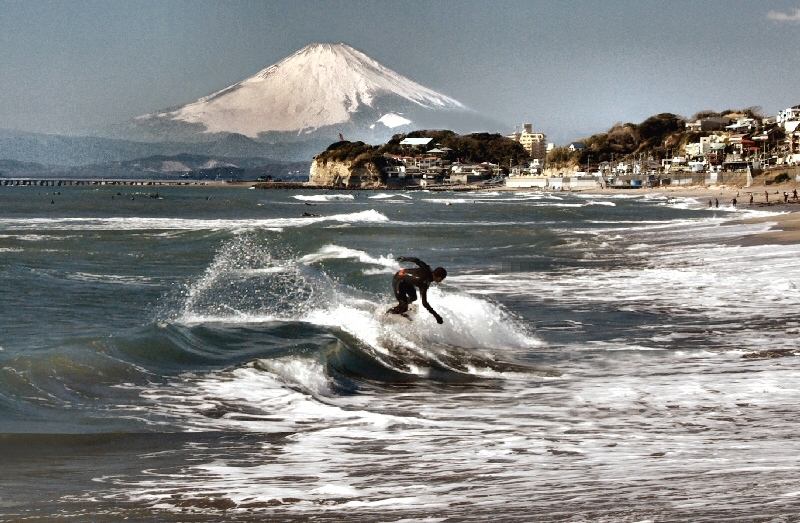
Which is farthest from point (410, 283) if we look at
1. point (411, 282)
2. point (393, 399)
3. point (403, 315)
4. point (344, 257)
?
point (344, 257)

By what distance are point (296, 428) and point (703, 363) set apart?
6.39 metres

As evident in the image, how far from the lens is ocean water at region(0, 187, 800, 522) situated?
7152mm

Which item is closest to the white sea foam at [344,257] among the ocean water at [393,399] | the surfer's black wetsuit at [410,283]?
the ocean water at [393,399]

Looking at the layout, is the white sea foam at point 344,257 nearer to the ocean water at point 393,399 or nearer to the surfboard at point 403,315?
the ocean water at point 393,399

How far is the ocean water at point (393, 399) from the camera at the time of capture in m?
7.15

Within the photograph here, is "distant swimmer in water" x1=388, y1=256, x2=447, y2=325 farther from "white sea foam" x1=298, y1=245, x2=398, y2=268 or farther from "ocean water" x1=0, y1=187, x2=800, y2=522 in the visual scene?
"white sea foam" x1=298, y1=245, x2=398, y2=268

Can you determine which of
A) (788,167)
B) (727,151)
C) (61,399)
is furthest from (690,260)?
(727,151)

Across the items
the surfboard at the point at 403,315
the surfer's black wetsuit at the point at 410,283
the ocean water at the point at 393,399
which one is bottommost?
the ocean water at the point at 393,399

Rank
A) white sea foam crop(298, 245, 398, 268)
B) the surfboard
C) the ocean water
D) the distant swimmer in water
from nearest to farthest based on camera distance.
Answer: the ocean water → the distant swimmer in water → the surfboard → white sea foam crop(298, 245, 398, 268)

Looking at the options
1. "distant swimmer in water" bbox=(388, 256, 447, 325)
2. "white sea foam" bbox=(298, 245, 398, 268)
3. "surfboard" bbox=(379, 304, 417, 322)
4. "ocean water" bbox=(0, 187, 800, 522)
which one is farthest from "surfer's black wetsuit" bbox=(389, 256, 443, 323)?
"white sea foam" bbox=(298, 245, 398, 268)

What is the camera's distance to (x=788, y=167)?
127875 millimetres

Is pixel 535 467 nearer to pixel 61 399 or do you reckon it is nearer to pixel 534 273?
pixel 61 399

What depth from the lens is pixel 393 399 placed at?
37.8ft

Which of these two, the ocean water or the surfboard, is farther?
the surfboard
